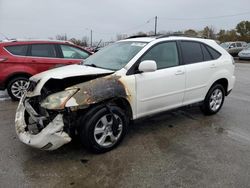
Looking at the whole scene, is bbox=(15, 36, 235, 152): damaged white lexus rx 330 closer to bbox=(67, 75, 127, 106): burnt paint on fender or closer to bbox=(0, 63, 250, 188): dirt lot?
bbox=(67, 75, 127, 106): burnt paint on fender

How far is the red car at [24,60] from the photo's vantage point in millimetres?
6715

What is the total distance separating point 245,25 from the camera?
56.1m

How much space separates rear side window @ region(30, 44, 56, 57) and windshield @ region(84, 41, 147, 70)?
280cm

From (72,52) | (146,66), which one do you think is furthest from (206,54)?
(72,52)

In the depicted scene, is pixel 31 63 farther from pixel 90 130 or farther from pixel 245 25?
pixel 245 25

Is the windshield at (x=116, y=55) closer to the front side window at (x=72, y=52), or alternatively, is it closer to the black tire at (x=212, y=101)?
the black tire at (x=212, y=101)

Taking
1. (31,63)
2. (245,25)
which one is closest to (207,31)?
(245,25)

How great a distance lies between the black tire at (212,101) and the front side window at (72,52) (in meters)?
3.92

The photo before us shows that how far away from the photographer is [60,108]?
3.30m

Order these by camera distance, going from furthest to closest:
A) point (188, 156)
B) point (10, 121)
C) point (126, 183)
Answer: point (10, 121), point (188, 156), point (126, 183)

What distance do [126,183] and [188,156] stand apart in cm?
115

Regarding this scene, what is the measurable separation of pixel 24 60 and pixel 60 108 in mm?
4168

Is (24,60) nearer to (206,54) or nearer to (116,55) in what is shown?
(116,55)

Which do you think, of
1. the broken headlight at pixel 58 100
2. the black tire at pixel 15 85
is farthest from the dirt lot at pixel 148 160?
the black tire at pixel 15 85
